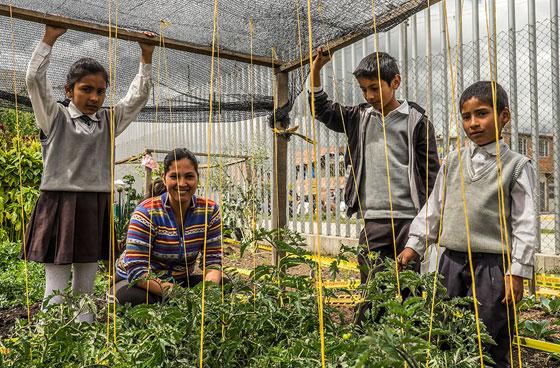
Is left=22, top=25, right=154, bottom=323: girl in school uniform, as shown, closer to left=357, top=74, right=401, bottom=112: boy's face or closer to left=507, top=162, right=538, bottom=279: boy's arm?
left=357, top=74, right=401, bottom=112: boy's face

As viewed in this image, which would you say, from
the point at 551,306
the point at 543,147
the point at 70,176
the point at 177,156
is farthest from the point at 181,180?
the point at 543,147

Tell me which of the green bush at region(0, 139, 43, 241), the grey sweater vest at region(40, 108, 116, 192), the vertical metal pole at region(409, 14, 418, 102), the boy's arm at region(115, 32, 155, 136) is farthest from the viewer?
the green bush at region(0, 139, 43, 241)

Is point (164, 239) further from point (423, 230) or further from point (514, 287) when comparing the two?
point (514, 287)

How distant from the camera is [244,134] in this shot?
22.3 ft

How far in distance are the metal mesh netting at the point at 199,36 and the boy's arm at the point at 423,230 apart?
3.41 ft

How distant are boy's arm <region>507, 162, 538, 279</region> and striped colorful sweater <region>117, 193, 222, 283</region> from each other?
1132 mm

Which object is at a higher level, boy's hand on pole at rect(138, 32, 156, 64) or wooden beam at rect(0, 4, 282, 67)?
wooden beam at rect(0, 4, 282, 67)

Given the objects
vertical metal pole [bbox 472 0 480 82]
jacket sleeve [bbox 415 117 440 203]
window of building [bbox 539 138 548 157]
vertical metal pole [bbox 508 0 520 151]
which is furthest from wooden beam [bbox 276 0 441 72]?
Result: window of building [bbox 539 138 548 157]

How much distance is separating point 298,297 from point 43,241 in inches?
48.8

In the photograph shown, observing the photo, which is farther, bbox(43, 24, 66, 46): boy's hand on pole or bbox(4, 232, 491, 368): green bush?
bbox(43, 24, 66, 46): boy's hand on pole

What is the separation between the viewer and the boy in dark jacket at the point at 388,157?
6.71ft

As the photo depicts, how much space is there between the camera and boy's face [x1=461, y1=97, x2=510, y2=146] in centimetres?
166

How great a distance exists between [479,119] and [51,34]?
180cm

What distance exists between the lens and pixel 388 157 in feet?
6.82
